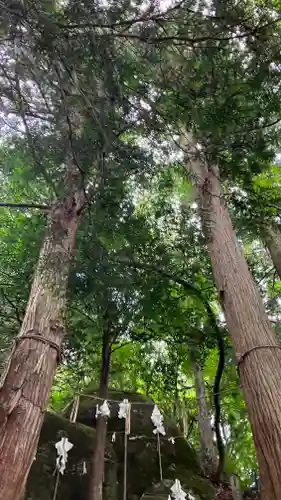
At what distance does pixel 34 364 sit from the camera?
2.69 m

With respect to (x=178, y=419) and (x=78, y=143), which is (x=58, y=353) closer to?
(x=78, y=143)

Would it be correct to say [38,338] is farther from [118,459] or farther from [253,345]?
[118,459]

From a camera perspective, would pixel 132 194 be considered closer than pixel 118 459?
Yes

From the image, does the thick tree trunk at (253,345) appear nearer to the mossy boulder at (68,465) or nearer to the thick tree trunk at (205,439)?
the thick tree trunk at (205,439)

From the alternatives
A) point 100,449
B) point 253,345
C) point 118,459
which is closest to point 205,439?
point 118,459

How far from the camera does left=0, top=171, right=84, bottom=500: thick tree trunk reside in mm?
2262

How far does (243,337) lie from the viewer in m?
3.00

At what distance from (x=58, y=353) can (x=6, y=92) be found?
1927 millimetres

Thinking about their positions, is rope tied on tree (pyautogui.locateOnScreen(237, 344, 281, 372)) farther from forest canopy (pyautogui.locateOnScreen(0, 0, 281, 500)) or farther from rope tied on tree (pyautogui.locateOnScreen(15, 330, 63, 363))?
rope tied on tree (pyautogui.locateOnScreen(15, 330, 63, 363))

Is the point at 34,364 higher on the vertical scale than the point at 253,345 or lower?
lower

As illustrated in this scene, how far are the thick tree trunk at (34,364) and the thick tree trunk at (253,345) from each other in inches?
50.4

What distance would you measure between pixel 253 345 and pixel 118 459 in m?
3.88

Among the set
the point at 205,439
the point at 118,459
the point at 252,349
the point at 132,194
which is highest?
the point at 132,194

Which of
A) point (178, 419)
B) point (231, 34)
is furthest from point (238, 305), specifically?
point (178, 419)
